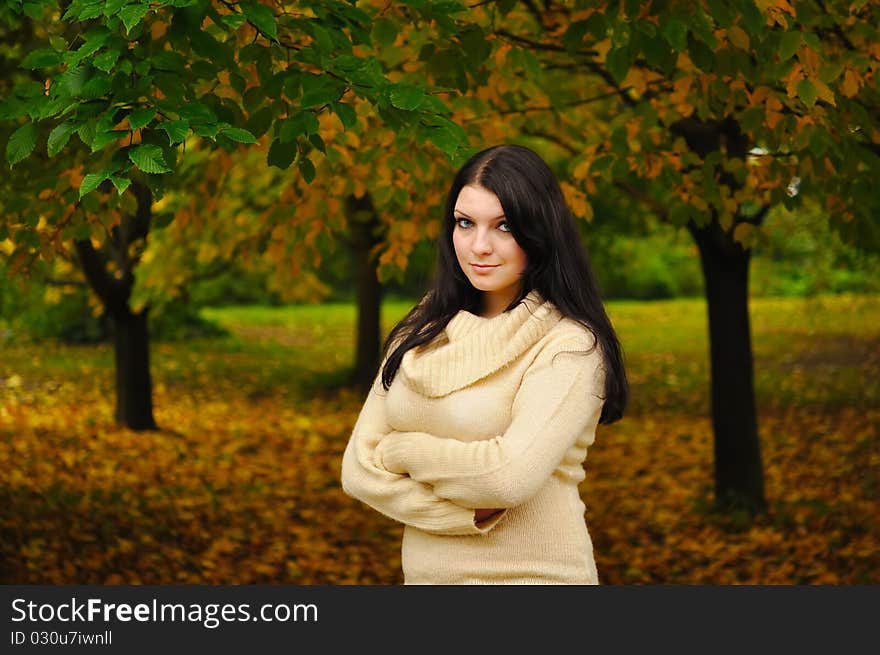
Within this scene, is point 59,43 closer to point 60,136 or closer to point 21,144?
point 21,144

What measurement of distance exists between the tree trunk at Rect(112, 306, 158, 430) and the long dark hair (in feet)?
26.7

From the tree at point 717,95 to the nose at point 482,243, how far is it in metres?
1.64

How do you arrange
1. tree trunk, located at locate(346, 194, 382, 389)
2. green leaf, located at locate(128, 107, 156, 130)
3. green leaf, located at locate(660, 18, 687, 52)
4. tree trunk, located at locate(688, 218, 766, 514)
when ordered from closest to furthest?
green leaf, located at locate(128, 107, 156, 130) → green leaf, located at locate(660, 18, 687, 52) → tree trunk, located at locate(688, 218, 766, 514) → tree trunk, located at locate(346, 194, 382, 389)

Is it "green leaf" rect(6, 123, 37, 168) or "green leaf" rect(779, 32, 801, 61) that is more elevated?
"green leaf" rect(779, 32, 801, 61)

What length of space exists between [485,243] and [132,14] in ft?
3.75

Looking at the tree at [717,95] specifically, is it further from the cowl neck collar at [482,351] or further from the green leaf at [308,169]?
the cowl neck collar at [482,351]

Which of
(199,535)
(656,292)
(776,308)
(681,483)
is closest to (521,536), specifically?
(199,535)

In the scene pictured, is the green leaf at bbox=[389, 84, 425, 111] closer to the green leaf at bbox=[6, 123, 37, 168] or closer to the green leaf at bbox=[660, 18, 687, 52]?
the green leaf at bbox=[6, 123, 37, 168]

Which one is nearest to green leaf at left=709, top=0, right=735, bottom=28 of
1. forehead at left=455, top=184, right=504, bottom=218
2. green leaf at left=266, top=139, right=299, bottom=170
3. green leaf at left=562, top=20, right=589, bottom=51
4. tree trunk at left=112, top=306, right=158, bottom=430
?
green leaf at left=562, top=20, right=589, bottom=51

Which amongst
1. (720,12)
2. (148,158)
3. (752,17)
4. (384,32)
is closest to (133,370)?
(384,32)

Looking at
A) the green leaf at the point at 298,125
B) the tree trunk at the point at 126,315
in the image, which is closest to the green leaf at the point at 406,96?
the green leaf at the point at 298,125

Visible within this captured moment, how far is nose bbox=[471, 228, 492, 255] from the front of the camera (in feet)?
8.34

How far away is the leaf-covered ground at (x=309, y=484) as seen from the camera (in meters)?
6.93

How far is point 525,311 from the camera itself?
256 centimetres
